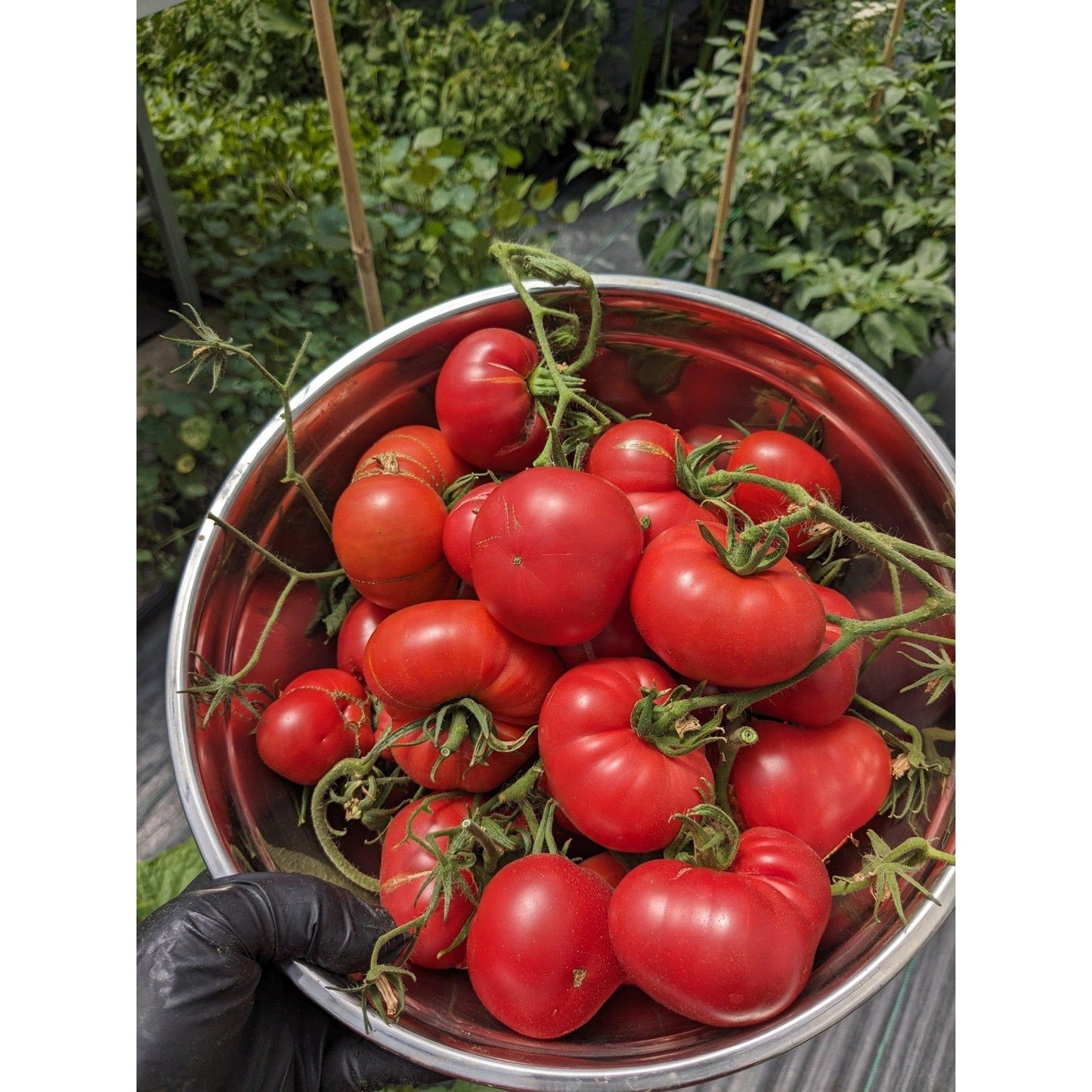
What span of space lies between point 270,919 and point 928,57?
1.77 metres

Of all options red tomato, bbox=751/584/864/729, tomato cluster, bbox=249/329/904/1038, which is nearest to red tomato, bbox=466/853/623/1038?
tomato cluster, bbox=249/329/904/1038

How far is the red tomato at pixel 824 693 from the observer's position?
2.72ft

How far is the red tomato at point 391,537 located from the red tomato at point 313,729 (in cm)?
12

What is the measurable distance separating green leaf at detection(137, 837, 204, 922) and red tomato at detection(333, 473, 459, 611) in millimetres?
635

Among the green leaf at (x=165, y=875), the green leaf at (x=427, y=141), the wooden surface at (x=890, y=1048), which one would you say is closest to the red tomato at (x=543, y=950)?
the wooden surface at (x=890, y=1048)

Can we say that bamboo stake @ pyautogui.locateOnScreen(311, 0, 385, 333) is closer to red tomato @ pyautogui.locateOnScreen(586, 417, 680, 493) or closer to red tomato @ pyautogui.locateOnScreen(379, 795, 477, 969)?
red tomato @ pyautogui.locateOnScreen(586, 417, 680, 493)

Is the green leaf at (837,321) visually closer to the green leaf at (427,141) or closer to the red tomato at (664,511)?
the red tomato at (664,511)

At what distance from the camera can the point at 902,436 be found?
0.99m

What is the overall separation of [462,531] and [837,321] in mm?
742

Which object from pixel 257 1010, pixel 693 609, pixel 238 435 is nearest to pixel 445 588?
pixel 693 609

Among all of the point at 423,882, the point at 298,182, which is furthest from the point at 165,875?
the point at 298,182

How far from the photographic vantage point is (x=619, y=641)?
89 centimetres

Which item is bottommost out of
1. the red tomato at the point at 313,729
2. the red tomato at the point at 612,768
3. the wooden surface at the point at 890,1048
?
the wooden surface at the point at 890,1048

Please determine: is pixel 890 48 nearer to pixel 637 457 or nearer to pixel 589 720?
pixel 637 457
